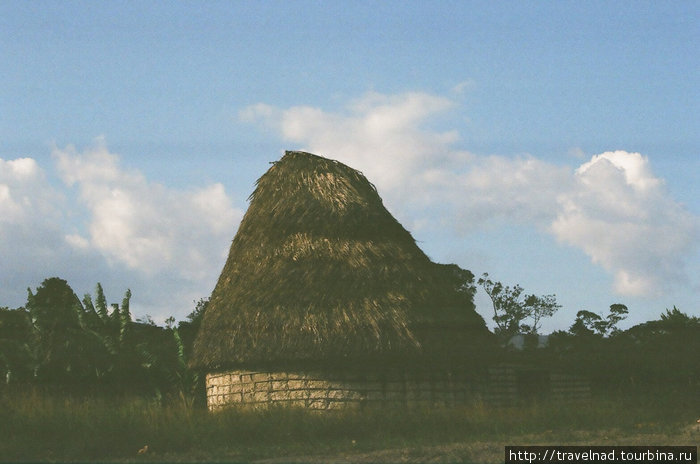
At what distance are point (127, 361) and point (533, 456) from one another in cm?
1539

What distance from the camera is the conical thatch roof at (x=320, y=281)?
16344mm

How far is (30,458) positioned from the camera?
418 inches

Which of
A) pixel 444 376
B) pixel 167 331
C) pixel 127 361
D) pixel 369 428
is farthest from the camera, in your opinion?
pixel 167 331

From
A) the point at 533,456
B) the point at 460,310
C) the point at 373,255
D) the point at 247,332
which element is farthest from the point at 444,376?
the point at 533,456

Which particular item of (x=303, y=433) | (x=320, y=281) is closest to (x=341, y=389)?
(x=320, y=281)

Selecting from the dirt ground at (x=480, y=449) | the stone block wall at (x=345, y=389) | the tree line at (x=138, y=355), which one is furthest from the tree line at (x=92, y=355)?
the dirt ground at (x=480, y=449)

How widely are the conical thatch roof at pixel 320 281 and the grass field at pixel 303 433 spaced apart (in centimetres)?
232

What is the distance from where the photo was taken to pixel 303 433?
1234 cm

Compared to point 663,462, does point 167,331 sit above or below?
above

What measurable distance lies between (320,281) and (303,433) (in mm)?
5207

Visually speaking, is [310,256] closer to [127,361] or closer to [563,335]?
[127,361]

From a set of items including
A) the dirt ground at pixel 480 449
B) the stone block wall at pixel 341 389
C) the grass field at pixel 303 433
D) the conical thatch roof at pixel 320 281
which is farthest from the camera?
the conical thatch roof at pixel 320 281

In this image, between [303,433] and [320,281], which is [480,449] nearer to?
[303,433]

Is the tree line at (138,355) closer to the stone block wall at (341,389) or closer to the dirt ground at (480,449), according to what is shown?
the stone block wall at (341,389)
